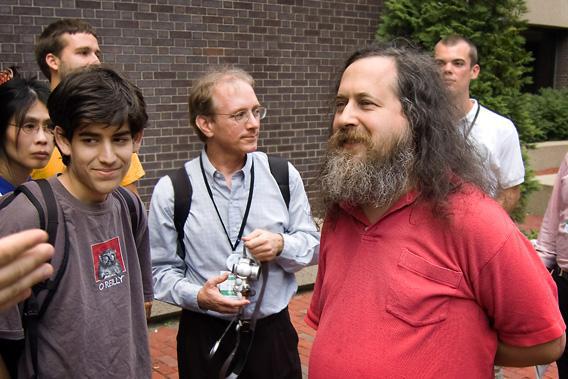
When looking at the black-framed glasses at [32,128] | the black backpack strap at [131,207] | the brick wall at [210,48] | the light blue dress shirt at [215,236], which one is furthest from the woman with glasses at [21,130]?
the brick wall at [210,48]

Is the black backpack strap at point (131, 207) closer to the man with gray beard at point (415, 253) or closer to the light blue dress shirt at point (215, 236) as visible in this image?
the light blue dress shirt at point (215, 236)

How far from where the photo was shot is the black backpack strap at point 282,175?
10.3ft

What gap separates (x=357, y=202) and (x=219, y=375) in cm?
115

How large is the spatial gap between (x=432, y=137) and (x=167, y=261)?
150 centimetres

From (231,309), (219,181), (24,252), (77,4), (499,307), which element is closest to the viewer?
(24,252)

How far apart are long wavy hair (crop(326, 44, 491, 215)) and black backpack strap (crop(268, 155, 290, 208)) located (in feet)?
3.40

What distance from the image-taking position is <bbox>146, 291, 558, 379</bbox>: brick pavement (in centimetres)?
473

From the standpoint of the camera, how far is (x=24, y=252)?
110cm

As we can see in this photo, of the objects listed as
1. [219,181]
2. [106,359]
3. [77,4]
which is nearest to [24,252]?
[106,359]

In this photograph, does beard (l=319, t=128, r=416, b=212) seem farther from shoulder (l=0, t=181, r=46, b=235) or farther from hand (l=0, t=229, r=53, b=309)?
hand (l=0, t=229, r=53, b=309)

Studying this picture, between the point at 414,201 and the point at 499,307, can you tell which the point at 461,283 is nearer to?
the point at 499,307

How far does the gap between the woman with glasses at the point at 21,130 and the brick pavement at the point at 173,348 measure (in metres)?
2.28

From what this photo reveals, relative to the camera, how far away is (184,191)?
2.99 metres

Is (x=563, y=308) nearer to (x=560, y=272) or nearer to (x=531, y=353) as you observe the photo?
(x=560, y=272)
